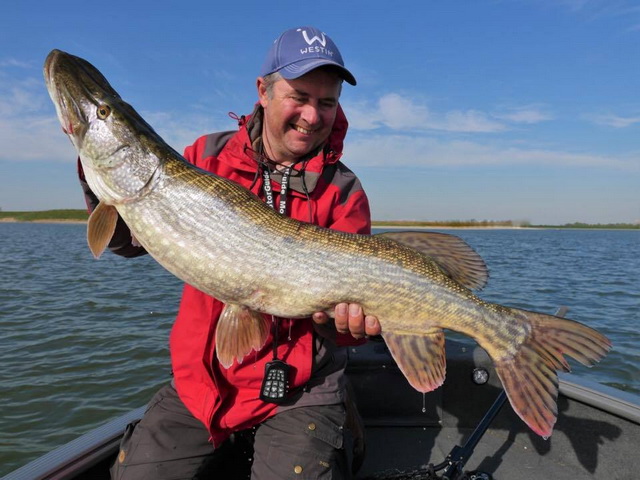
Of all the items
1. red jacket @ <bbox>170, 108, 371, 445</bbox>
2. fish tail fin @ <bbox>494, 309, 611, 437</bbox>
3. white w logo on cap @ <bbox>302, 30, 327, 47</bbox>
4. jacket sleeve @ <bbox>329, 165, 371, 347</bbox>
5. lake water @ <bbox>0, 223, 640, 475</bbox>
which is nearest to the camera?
fish tail fin @ <bbox>494, 309, 611, 437</bbox>

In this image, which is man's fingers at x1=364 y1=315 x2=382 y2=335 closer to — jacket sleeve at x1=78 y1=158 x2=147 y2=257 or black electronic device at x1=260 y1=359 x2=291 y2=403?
black electronic device at x1=260 y1=359 x2=291 y2=403

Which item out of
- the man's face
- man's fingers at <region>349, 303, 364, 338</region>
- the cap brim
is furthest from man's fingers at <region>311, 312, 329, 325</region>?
the cap brim

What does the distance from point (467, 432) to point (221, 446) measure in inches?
88.0

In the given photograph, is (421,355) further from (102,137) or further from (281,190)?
(102,137)

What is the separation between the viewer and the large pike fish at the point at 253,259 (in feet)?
7.57

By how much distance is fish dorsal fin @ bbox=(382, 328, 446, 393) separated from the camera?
2492 mm

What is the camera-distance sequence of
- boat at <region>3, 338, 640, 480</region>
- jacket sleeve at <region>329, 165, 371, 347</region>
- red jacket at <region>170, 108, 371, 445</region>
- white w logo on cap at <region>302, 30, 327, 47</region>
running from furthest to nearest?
boat at <region>3, 338, 640, 480</region>
jacket sleeve at <region>329, 165, 371, 347</region>
white w logo on cap at <region>302, 30, 327, 47</region>
red jacket at <region>170, 108, 371, 445</region>

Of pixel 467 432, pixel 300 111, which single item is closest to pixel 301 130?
pixel 300 111

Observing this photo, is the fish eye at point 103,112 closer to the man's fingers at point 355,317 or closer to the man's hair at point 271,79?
the man's hair at point 271,79

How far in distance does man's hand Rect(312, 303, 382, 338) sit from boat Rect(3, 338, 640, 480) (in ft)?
1.86

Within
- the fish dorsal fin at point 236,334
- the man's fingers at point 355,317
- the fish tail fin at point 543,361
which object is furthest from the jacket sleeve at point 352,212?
the fish tail fin at point 543,361

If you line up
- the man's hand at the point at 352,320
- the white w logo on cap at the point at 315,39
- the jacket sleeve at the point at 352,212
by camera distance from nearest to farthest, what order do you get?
the man's hand at the point at 352,320, the white w logo on cap at the point at 315,39, the jacket sleeve at the point at 352,212

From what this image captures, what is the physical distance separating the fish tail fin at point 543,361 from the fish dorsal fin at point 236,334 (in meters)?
1.28

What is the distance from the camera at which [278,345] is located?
103 inches
